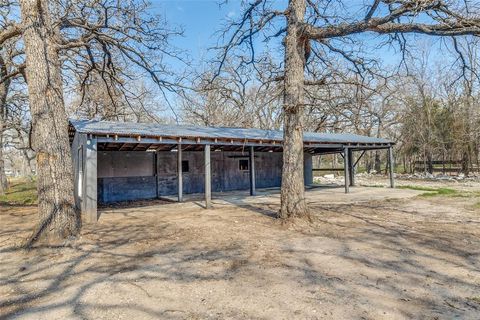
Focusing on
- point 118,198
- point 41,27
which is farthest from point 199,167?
point 41,27

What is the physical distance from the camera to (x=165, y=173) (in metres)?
14.8

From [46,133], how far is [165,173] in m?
9.10

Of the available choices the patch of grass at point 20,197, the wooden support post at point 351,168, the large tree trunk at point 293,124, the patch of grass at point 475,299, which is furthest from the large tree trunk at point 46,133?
the wooden support post at point 351,168

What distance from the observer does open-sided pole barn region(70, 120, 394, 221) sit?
918cm

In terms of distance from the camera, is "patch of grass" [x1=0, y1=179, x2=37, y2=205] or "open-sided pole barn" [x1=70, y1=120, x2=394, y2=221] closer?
"open-sided pole barn" [x1=70, y1=120, x2=394, y2=221]

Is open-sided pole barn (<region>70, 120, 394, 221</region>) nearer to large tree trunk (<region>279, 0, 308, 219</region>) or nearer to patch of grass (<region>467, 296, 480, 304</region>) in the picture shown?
large tree trunk (<region>279, 0, 308, 219</region>)

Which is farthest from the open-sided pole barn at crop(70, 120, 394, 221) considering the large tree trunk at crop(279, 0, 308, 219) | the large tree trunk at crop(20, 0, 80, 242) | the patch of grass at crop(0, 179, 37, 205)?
the large tree trunk at crop(279, 0, 308, 219)

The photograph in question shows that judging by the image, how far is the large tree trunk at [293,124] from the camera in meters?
7.13

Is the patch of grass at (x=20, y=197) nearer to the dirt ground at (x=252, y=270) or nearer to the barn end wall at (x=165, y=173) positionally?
the barn end wall at (x=165, y=173)

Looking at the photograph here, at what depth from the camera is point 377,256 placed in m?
4.88

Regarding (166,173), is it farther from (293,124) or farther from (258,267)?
(258,267)

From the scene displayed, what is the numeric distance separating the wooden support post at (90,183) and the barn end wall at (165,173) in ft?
15.5

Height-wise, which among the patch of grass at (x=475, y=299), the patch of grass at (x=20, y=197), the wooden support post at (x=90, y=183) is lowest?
the patch of grass at (x=475, y=299)

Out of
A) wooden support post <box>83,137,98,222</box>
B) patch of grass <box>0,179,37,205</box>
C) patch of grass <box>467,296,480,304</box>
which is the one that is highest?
wooden support post <box>83,137,98,222</box>
